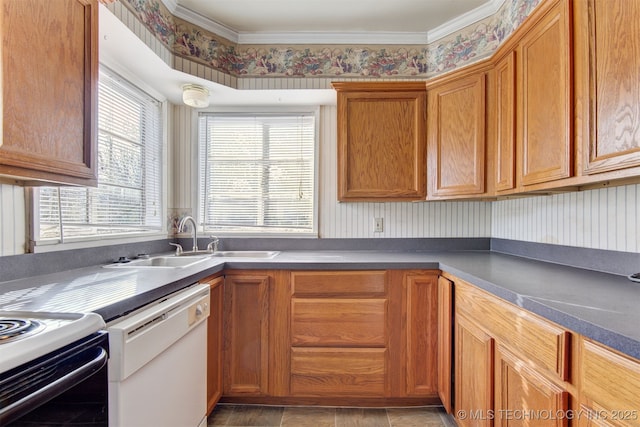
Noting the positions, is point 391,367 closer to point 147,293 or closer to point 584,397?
point 584,397

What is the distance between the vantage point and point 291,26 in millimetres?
2211

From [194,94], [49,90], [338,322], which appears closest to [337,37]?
[194,94]

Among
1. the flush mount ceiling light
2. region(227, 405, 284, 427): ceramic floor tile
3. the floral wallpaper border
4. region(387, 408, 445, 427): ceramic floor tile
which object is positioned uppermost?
the floral wallpaper border

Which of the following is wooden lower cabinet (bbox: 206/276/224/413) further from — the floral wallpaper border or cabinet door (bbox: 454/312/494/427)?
the floral wallpaper border

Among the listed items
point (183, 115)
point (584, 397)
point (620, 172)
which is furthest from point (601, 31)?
point (183, 115)

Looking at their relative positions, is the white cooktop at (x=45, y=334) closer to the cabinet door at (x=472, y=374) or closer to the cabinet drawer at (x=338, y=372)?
the cabinet drawer at (x=338, y=372)

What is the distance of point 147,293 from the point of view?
113 cm

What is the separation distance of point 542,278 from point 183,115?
2.55 meters

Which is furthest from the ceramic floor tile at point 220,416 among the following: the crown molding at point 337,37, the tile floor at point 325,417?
the crown molding at point 337,37

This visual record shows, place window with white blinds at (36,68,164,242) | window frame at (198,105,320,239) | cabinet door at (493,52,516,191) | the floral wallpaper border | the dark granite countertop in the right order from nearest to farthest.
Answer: the dark granite countertop
window with white blinds at (36,68,164,242)
cabinet door at (493,52,516,191)
the floral wallpaper border
window frame at (198,105,320,239)

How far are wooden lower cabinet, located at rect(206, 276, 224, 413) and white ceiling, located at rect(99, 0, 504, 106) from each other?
1.33 metres

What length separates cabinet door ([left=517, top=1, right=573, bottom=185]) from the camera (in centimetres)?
126

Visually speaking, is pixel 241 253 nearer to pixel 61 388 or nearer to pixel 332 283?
pixel 332 283

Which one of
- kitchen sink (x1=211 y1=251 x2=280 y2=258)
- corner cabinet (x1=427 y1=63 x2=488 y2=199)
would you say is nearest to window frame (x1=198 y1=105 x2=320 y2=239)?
kitchen sink (x1=211 y1=251 x2=280 y2=258)
